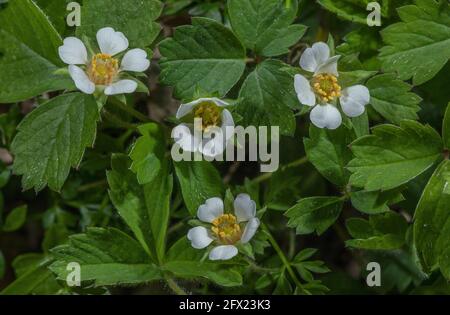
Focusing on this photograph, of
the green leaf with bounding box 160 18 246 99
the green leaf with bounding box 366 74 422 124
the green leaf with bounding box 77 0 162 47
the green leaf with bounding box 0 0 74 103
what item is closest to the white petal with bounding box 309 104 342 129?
the green leaf with bounding box 366 74 422 124

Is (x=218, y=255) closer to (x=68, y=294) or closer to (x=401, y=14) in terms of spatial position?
(x=68, y=294)

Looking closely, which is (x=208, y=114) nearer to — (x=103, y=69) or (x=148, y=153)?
(x=148, y=153)

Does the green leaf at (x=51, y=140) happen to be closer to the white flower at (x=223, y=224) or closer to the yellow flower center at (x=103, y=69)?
Answer: the yellow flower center at (x=103, y=69)

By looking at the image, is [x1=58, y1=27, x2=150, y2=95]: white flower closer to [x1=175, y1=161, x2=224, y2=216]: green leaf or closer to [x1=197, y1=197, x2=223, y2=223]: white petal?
[x1=175, y1=161, x2=224, y2=216]: green leaf

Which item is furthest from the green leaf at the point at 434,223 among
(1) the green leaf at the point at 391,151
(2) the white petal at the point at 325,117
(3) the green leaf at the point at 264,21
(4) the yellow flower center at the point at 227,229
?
(3) the green leaf at the point at 264,21

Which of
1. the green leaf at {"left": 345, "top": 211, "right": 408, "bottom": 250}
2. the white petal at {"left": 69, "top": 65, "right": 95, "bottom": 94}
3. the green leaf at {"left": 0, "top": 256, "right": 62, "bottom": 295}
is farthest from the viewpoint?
the green leaf at {"left": 0, "top": 256, "right": 62, "bottom": 295}
